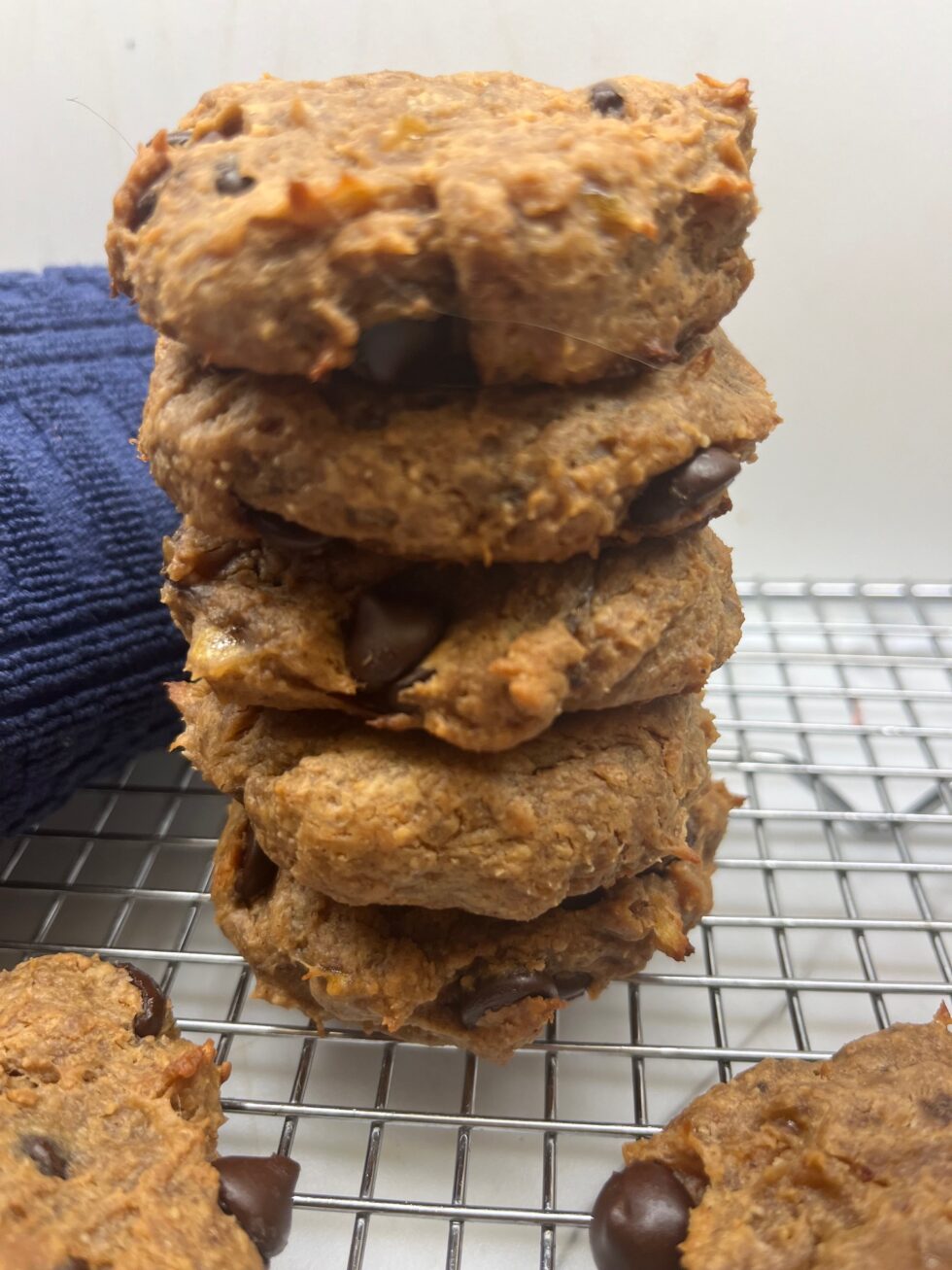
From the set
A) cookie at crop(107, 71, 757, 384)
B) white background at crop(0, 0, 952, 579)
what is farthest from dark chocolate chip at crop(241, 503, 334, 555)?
white background at crop(0, 0, 952, 579)

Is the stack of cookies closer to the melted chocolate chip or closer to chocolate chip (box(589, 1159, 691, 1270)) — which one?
the melted chocolate chip

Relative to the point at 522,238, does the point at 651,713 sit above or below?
below

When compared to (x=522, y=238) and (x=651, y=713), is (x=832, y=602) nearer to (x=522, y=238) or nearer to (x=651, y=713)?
(x=651, y=713)

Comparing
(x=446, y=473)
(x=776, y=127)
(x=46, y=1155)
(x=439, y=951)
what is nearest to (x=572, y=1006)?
(x=439, y=951)

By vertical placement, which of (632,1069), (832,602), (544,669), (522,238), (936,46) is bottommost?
(832,602)

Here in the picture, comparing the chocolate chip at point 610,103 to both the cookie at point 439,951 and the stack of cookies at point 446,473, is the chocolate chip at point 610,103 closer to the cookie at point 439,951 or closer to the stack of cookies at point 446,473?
the stack of cookies at point 446,473

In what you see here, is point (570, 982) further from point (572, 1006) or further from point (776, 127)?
point (776, 127)

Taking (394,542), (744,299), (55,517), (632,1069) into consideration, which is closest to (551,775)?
(394,542)
